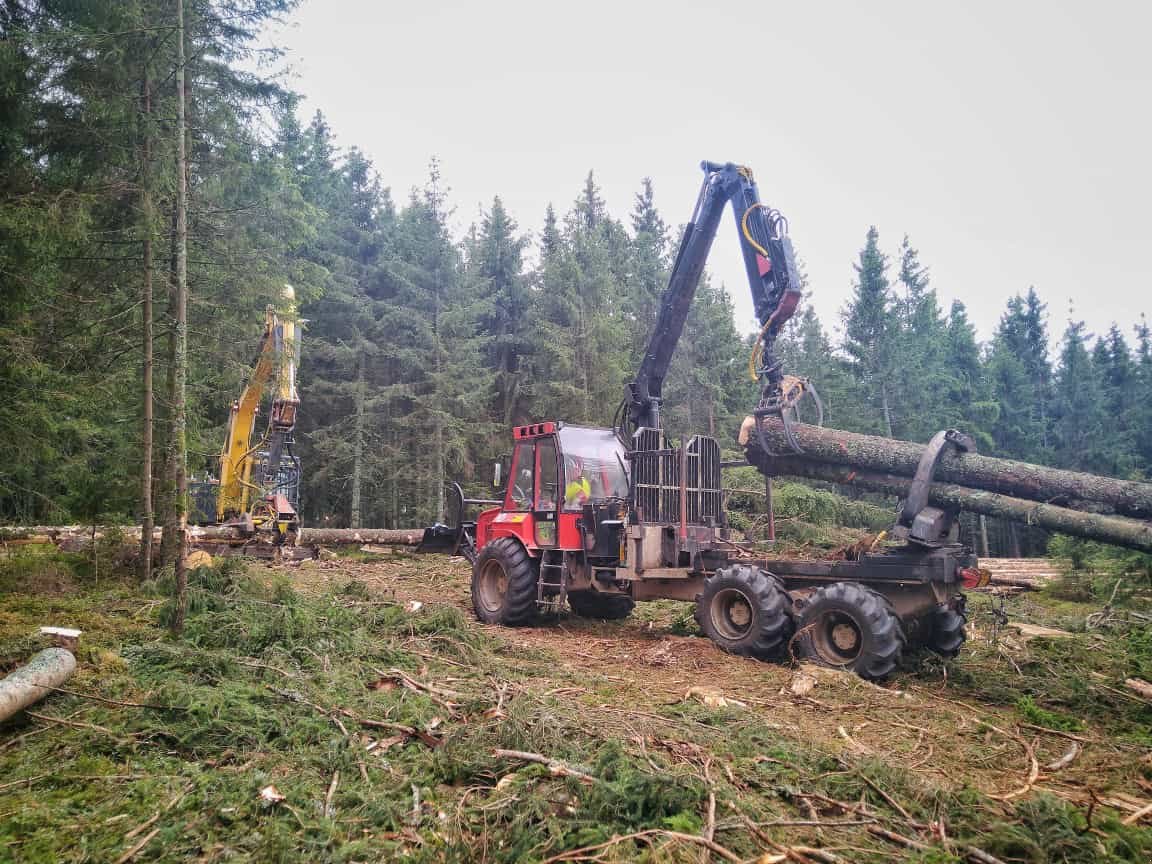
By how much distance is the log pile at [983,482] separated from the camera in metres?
6.36

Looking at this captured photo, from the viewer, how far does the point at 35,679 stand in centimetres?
466

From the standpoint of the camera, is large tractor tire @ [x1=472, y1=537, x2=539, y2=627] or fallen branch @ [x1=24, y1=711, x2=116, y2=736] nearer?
fallen branch @ [x1=24, y1=711, x2=116, y2=736]

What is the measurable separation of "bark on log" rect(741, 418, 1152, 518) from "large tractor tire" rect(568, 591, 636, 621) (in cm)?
328

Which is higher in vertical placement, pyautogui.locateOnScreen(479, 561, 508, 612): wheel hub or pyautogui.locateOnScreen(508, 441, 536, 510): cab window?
pyautogui.locateOnScreen(508, 441, 536, 510): cab window

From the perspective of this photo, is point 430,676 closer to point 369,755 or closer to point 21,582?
point 369,755

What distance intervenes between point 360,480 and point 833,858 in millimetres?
23487

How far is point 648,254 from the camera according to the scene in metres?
32.4

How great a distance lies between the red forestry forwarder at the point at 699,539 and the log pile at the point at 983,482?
0.23 meters

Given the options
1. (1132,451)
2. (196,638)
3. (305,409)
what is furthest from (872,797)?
(1132,451)

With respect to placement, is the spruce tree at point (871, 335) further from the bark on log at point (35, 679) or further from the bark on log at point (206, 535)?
the bark on log at point (35, 679)

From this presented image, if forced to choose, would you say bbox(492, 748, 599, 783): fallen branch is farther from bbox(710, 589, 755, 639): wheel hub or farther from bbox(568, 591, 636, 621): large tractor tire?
bbox(568, 591, 636, 621): large tractor tire

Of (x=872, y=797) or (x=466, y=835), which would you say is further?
(x=872, y=797)

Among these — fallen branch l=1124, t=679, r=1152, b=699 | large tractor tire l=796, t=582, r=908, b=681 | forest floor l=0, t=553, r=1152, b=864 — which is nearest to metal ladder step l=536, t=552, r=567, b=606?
forest floor l=0, t=553, r=1152, b=864

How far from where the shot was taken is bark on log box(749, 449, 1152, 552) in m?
6.21
